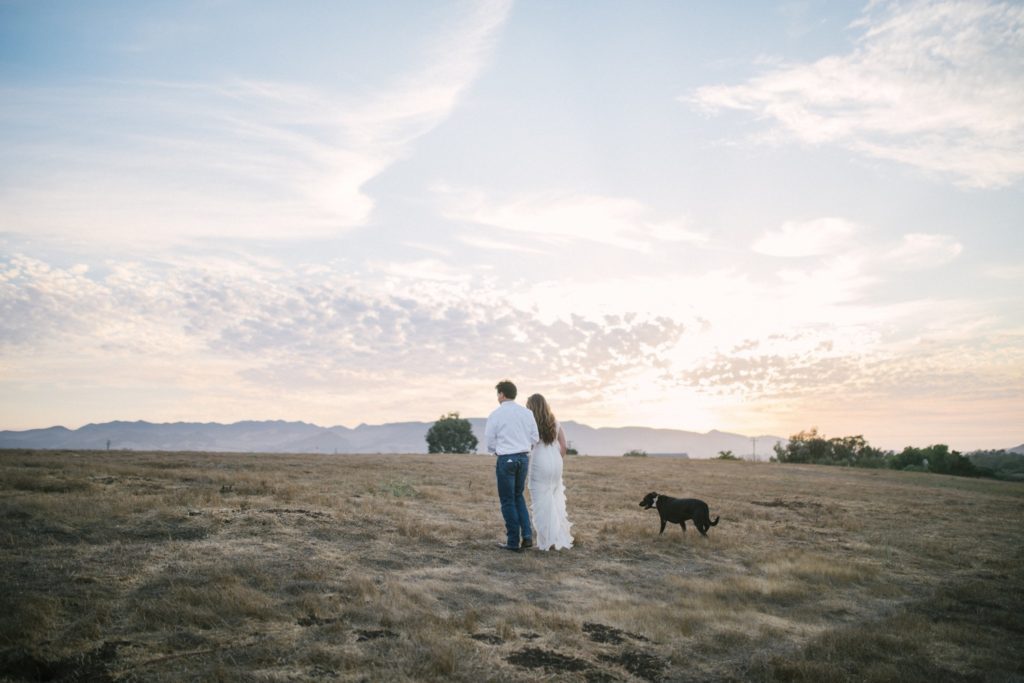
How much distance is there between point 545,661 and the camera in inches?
243

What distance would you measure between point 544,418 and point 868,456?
7861 centimetres

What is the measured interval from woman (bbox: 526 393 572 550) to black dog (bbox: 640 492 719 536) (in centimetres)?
312

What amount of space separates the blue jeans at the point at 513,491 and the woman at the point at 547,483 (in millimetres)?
457

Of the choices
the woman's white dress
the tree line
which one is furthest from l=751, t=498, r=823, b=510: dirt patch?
the tree line

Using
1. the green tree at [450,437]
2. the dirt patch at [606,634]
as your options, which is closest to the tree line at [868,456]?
the green tree at [450,437]

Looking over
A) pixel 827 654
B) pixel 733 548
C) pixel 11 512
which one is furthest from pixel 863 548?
pixel 11 512

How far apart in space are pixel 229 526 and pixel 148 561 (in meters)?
2.71

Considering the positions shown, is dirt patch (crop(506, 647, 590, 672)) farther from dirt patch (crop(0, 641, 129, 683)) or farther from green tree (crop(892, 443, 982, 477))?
green tree (crop(892, 443, 982, 477))

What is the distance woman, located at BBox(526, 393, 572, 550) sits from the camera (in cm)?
1223

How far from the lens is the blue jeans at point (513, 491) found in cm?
1172

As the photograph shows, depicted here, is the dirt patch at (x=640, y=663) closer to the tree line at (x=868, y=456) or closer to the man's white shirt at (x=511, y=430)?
the man's white shirt at (x=511, y=430)

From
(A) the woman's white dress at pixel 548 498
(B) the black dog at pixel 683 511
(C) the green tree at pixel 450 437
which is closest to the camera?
(A) the woman's white dress at pixel 548 498

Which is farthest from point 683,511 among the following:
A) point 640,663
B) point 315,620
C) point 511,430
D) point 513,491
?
point 315,620

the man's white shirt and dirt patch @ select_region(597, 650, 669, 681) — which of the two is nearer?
dirt patch @ select_region(597, 650, 669, 681)
